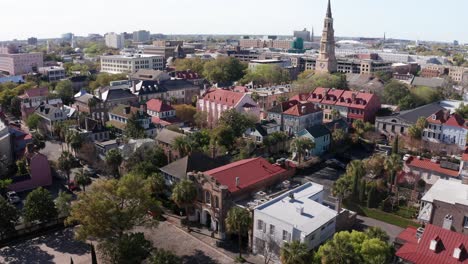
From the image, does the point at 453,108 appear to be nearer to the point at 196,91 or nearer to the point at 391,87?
the point at 391,87

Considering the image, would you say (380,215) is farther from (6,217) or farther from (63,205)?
(6,217)

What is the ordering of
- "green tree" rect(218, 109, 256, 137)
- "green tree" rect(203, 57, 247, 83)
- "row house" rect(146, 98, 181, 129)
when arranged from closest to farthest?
"green tree" rect(218, 109, 256, 137) < "row house" rect(146, 98, 181, 129) < "green tree" rect(203, 57, 247, 83)

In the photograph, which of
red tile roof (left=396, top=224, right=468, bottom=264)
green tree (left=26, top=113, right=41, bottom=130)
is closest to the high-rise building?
green tree (left=26, top=113, right=41, bottom=130)

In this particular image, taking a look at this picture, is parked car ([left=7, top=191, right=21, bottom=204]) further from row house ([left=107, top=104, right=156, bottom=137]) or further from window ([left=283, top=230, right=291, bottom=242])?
window ([left=283, top=230, right=291, bottom=242])

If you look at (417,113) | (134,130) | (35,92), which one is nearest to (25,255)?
(134,130)

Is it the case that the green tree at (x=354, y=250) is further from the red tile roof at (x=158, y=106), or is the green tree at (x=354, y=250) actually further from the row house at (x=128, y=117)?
the red tile roof at (x=158, y=106)

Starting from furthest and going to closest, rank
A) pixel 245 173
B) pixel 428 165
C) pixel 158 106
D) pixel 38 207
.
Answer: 1. pixel 158 106
2. pixel 428 165
3. pixel 245 173
4. pixel 38 207
